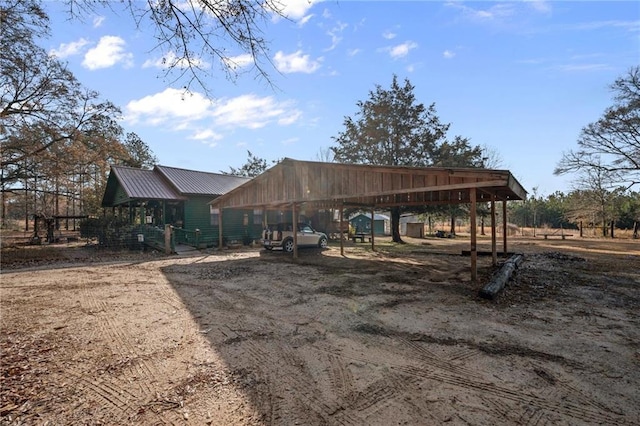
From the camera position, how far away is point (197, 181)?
2159 centimetres

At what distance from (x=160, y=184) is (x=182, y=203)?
186 cm

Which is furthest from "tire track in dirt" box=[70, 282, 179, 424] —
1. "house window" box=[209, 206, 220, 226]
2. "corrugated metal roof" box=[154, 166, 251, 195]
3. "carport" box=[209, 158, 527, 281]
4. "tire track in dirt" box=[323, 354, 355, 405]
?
"house window" box=[209, 206, 220, 226]

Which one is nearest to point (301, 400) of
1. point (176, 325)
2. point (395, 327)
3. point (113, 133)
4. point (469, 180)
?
point (395, 327)

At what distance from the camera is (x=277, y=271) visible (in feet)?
34.6

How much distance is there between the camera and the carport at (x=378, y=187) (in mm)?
8180

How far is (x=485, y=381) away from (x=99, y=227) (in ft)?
66.6

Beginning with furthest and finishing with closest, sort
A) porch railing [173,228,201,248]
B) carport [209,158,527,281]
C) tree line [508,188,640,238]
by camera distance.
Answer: tree line [508,188,640,238] < porch railing [173,228,201,248] < carport [209,158,527,281]

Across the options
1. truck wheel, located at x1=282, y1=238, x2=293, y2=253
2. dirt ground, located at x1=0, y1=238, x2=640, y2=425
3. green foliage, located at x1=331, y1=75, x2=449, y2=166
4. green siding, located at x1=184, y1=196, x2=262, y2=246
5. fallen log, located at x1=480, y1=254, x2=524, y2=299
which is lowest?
dirt ground, located at x1=0, y1=238, x2=640, y2=425

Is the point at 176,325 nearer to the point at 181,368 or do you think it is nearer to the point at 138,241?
the point at 181,368

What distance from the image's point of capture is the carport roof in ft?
27.1

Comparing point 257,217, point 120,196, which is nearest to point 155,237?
point 120,196

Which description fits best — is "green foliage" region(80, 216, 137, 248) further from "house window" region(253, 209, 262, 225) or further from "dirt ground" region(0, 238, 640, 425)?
"dirt ground" region(0, 238, 640, 425)

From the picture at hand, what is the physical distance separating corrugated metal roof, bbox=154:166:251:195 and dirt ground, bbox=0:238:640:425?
11.9 metres

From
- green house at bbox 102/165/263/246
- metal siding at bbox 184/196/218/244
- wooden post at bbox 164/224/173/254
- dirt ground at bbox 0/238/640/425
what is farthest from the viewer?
metal siding at bbox 184/196/218/244
